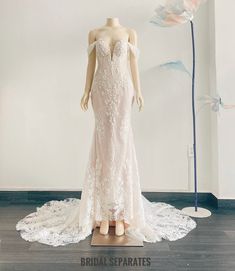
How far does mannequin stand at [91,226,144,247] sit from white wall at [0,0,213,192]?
37.6 inches

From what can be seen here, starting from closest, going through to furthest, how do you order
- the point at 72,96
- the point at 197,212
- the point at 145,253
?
1. the point at 145,253
2. the point at 197,212
3. the point at 72,96

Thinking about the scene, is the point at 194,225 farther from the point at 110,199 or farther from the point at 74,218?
the point at 74,218

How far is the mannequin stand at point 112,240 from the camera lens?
197 cm

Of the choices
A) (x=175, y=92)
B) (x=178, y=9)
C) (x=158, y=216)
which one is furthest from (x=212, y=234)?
(x=178, y=9)

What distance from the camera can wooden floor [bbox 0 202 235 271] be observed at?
167 cm

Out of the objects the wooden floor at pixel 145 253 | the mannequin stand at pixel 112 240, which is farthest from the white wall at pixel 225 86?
the mannequin stand at pixel 112 240

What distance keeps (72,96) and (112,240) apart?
62.2 inches

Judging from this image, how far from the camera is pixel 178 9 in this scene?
238 centimetres

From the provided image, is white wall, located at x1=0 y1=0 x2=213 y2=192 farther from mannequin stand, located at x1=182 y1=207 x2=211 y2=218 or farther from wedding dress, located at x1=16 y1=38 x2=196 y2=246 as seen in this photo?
wedding dress, located at x1=16 y1=38 x2=196 y2=246

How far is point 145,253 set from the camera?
6.03 ft

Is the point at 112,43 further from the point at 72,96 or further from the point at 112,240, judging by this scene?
the point at 112,240

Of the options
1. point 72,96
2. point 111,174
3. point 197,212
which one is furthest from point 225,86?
point 72,96

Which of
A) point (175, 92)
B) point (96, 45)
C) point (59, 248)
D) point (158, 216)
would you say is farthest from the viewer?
point (175, 92)

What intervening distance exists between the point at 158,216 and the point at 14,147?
169 centimetres
